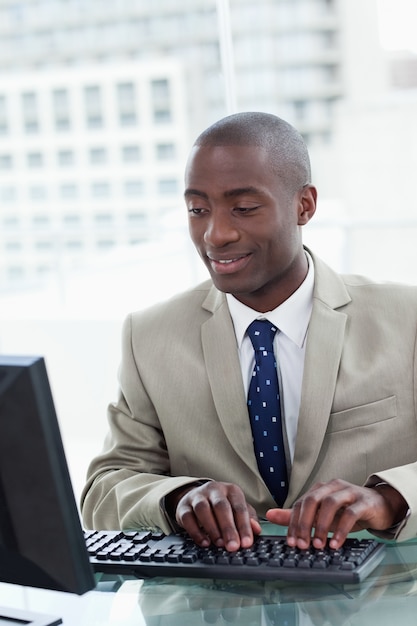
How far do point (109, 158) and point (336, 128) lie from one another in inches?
153

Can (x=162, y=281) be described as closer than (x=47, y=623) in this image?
No

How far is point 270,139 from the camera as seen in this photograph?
167 centimetres

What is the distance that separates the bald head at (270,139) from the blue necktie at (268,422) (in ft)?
0.98

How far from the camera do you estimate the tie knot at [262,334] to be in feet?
5.73

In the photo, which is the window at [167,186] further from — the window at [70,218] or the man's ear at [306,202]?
the man's ear at [306,202]

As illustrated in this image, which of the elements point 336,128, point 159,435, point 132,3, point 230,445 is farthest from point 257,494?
point 336,128

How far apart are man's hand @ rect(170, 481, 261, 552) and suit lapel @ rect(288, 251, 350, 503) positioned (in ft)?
0.98

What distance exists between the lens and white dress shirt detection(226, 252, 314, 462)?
5.73 ft

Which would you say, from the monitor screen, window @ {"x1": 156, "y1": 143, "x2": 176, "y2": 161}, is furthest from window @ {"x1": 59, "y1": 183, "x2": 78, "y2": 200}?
the monitor screen

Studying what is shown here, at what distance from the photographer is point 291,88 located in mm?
12875

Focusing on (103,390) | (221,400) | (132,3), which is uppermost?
(132,3)

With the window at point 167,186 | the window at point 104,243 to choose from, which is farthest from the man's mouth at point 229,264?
the window at point 167,186

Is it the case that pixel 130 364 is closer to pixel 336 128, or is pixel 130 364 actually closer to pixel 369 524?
pixel 369 524

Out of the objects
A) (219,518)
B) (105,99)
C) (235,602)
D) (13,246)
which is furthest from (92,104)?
(235,602)
